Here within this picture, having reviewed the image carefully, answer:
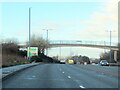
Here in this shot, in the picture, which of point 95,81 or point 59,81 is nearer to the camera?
point 59,81

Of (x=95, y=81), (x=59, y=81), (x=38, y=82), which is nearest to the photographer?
(x=38, y=82)

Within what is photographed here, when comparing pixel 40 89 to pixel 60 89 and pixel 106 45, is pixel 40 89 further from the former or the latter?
pixel 106 45

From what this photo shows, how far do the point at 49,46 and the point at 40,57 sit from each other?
34.8ft

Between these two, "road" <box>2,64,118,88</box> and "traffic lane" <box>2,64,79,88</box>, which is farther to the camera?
"road" <box>2,64,118,88</box>

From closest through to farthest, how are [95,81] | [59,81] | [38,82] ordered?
[38,82] < [59,81] < [95,81]

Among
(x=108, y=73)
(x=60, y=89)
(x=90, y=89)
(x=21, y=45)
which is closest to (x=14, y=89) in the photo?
(x=60, y=89)

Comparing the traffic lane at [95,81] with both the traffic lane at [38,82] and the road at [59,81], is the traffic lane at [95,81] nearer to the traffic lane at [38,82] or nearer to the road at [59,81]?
the road at [59,81]

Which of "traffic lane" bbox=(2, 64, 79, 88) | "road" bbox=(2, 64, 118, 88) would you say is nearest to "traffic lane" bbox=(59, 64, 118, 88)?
"road" bbox=(2, 64, 118, 88)

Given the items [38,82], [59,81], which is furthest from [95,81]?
[38,82]

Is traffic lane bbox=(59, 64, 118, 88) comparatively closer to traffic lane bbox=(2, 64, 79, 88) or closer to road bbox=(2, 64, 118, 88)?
road bbox=(2, 64, 118, 88)

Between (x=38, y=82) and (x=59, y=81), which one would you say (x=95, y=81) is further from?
(x=38, y=82)

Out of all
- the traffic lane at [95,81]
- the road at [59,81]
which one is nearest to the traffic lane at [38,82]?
the road at [59,81]

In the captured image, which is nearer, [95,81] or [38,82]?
[38,82]

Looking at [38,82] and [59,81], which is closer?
[38,82]
